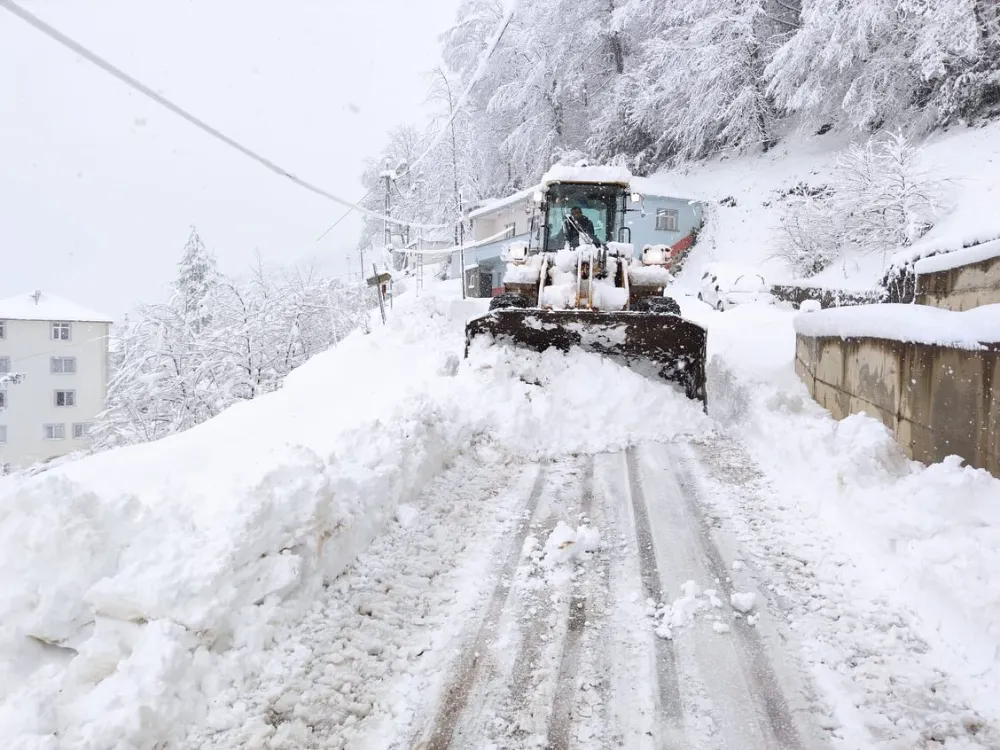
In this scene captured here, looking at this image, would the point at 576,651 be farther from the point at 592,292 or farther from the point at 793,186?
the point at 793,186

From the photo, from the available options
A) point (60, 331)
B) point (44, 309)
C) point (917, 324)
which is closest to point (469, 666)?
point (917, 324)

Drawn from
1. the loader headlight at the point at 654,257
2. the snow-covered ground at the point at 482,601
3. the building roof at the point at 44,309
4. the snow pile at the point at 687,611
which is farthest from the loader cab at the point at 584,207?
the building roof at the point at 44,309

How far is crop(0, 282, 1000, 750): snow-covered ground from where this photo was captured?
2.17m

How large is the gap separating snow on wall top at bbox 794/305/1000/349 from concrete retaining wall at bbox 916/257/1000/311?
1.24m

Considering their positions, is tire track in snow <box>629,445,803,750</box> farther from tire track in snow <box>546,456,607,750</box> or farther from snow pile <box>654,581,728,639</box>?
tire track in snow <box>546,456,607,750</box>

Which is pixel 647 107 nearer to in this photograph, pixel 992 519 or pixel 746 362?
pixel 746 362

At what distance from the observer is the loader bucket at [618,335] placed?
6.45 m

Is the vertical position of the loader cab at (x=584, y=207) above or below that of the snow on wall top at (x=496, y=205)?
below

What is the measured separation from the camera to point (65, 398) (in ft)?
119

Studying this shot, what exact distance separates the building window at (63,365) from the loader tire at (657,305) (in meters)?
41.0

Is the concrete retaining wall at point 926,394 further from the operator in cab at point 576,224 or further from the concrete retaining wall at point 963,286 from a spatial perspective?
the operator in cab at point 576,224

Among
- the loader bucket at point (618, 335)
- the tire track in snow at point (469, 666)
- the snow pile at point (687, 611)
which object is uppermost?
the loader bucket at point (618, 335)

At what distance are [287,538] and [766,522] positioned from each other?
9.99ft

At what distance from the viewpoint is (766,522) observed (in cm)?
390
